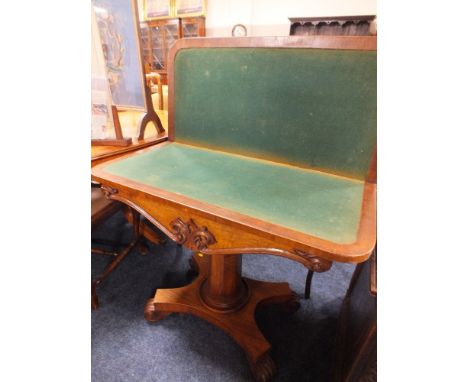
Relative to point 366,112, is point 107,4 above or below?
above

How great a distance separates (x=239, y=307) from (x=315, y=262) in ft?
2.44

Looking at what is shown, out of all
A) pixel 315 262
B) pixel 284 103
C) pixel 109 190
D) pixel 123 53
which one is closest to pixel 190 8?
pixel 123 53

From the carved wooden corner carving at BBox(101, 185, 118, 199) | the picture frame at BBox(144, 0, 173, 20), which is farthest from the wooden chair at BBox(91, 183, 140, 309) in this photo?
the picture frame at BBox(144, 0, 173, 20)

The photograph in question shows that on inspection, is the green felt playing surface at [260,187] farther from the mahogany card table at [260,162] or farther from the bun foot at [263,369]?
the bun foot at [263,369]

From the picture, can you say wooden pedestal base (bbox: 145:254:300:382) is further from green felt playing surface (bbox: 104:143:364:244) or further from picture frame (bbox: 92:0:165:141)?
Answer: picture frame (bbox: 92:0:165:141)

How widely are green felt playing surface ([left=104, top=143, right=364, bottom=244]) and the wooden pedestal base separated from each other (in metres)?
0.42

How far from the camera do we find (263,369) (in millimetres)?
990

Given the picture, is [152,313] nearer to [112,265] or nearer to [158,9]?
[112,265]

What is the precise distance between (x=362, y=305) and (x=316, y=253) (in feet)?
1.57

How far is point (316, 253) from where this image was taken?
0.50 metres

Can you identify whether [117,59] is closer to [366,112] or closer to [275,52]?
[275,52]

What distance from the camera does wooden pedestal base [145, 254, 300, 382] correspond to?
101cm

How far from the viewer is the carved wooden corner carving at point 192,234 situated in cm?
64

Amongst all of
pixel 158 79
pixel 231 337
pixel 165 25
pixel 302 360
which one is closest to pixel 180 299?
pixel 231 337
